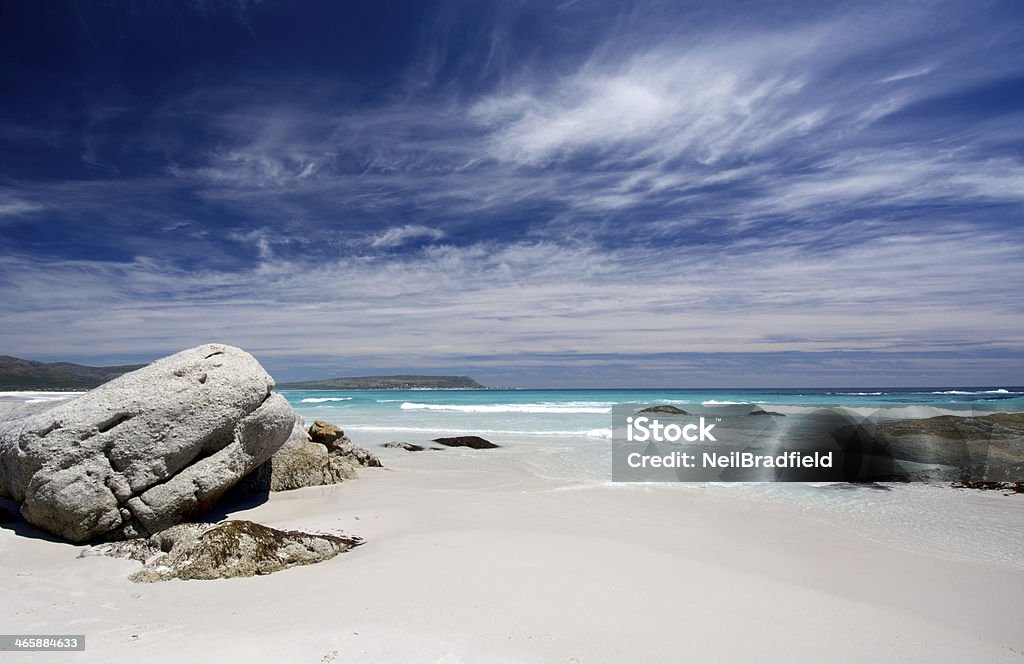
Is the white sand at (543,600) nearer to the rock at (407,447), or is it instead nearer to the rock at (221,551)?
the rock at (221,551)

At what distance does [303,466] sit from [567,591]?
6.14 meters

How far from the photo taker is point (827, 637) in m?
3.88

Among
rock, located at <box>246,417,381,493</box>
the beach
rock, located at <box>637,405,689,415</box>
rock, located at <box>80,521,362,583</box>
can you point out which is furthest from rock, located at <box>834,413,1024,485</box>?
rock, located at <box>637,405,689,415</box>

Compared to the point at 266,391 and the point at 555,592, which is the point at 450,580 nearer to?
the point at 555,592

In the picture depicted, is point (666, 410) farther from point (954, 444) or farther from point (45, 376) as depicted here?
point (45, 376)

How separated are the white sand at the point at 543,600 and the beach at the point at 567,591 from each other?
19 mm

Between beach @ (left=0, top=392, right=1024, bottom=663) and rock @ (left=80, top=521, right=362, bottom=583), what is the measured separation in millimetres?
169

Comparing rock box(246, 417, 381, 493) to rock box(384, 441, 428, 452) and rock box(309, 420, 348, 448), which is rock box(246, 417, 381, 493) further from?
rock box(384, 441, 428, 452)

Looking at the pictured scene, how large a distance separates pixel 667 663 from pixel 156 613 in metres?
3.59

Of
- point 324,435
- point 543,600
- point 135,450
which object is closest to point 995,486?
point 543,600

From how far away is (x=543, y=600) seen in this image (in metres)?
4.26

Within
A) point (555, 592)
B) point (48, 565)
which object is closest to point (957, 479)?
point (555, 592)

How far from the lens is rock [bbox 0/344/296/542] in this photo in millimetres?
5582

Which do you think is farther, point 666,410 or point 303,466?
point 666,410
